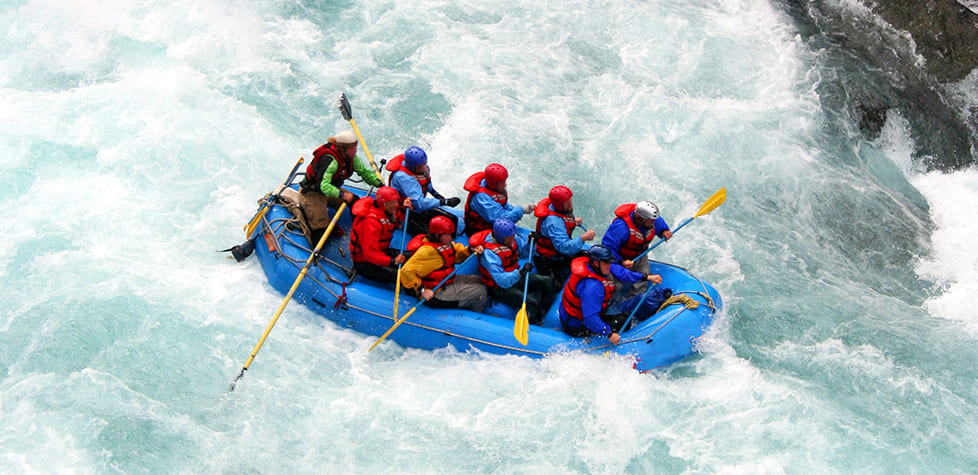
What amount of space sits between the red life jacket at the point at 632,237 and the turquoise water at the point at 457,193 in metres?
1.13

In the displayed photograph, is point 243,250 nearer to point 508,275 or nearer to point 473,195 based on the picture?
point 473,195

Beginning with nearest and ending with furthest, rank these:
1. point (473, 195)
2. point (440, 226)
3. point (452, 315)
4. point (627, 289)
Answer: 1. point (440, 226)
2. point (452, 315)
3. point (627, 289)
4. point (473, 195)

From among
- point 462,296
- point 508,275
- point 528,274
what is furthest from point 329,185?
point 528,274

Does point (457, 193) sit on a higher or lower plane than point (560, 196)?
lower

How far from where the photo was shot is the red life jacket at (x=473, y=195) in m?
7.33

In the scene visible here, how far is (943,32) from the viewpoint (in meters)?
11.9

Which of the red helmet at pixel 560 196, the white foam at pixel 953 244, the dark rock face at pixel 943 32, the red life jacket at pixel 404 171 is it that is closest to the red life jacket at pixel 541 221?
the red helmet at pixel 560 196

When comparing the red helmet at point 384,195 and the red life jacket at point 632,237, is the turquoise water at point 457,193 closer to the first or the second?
the red life jacket at point 632,237

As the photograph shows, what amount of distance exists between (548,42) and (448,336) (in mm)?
6742

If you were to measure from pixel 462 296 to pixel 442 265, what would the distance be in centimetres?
35

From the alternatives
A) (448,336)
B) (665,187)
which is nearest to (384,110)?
(665,187)

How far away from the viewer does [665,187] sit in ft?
31.5

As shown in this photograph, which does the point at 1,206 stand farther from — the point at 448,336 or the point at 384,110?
the point at 448,336

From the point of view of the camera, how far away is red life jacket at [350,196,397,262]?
699cm
